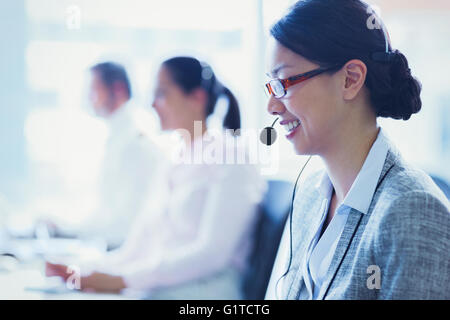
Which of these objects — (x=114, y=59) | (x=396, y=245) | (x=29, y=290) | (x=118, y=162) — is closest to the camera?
(x=396, y=245)

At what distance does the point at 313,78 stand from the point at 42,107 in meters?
0.74

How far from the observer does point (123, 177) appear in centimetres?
155

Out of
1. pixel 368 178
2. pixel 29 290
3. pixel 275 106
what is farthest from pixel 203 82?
pixel 29 290

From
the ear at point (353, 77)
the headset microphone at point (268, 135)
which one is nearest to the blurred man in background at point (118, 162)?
the headset microphone at point (268, 135)

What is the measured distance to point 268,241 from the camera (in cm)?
114

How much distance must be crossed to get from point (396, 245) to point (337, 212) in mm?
161

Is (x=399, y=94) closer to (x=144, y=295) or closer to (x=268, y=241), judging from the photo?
(x=268, y=241)

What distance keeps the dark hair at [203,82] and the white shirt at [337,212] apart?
0.33 m

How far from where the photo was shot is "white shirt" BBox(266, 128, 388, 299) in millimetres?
879

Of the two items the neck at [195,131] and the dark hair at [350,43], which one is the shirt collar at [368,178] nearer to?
the dark hair at [350,43]

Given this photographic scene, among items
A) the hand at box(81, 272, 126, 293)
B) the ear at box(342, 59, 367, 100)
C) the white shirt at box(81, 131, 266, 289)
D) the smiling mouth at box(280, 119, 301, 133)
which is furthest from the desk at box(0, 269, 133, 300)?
the ear at box(342, 59, 367, 100)

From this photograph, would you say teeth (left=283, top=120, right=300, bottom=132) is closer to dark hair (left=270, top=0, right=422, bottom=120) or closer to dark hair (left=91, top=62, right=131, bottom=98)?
dark hair (left=270, top=0, right=422, bottom=120)

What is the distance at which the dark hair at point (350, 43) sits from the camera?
0.89m

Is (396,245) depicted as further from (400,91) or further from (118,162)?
(118,162)
